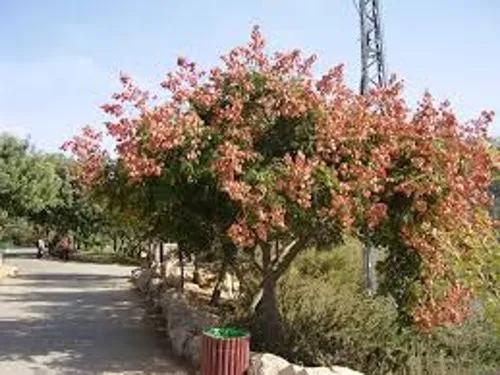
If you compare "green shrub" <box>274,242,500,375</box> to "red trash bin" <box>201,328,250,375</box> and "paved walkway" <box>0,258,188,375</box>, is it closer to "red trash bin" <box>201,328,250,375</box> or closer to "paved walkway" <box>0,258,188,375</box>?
"red trash bin" <box>201,328,250,375</box>

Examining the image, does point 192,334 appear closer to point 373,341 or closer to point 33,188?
point 373,341

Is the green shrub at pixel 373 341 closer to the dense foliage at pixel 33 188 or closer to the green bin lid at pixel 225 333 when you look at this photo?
the green bin lid at pixel 225 333

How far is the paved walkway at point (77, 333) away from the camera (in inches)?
476

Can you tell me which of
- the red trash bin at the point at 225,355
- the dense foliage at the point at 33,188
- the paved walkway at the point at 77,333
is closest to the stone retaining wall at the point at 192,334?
the red trash bin at the point at 225,355

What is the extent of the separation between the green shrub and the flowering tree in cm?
55

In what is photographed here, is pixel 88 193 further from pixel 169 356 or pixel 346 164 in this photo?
pixel 346 164

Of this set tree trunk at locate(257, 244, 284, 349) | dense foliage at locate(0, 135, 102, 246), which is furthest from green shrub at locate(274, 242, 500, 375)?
dense foliage at locate(0, 135, 102, 246)

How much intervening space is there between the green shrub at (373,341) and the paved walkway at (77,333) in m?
2.02

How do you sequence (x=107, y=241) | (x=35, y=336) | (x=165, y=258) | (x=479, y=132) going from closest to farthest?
(x=479, y=132)
(x=35, y=336)
(x=165, y=258)
(x=107, y=241)

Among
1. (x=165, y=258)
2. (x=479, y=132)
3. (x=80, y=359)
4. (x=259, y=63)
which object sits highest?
(x=259, y=63)

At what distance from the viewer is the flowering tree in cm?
1073

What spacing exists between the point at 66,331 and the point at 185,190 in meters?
5.26

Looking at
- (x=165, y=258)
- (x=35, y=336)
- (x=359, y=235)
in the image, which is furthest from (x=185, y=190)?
(x=165, y=258)

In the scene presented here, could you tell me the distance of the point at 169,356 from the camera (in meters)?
12.9
